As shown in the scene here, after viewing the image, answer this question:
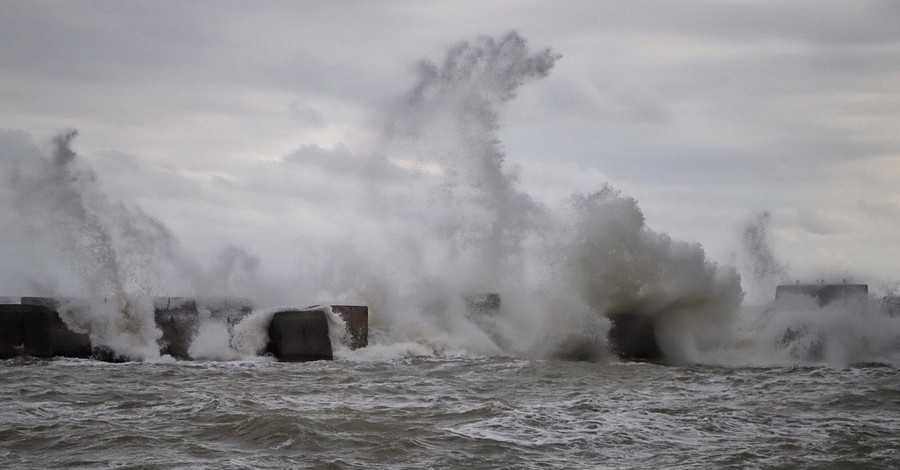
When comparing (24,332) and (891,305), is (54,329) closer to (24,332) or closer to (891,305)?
(24,332)

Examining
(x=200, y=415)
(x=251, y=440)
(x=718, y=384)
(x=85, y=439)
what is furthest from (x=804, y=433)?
(x=85, y=439)

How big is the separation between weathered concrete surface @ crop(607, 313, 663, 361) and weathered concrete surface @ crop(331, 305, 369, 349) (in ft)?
14.4

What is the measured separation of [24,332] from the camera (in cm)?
1669

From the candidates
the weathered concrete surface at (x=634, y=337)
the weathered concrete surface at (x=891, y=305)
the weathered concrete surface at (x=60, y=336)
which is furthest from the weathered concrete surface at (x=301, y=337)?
the weathered concrete surface at (x=891, y=305)

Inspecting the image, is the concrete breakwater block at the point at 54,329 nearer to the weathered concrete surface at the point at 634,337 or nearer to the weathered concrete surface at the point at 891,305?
the weathered concrete surface at the point at 634,337

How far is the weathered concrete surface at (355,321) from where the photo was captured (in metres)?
18.1

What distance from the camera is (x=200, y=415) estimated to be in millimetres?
10297

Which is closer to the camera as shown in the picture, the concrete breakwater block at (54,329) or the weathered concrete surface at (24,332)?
the weathered concrete surface at (24,332)

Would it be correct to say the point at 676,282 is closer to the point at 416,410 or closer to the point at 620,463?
the point at 416,410

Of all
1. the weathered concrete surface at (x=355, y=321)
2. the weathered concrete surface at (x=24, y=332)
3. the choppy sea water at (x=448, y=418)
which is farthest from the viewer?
the weathered concrete surface at (x=355, y=321)

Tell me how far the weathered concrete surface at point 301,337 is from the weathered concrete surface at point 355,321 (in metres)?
0.60

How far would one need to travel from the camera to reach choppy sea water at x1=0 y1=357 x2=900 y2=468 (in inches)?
332

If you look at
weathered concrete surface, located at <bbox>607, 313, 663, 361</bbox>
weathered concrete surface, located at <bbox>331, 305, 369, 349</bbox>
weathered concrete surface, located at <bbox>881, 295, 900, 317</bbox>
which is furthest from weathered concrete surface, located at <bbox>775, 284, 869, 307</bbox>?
weathered concrete surface, located at <bbox>331, 305, 369, 349</bbox>

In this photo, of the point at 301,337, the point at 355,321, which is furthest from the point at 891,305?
the point at 301,337
